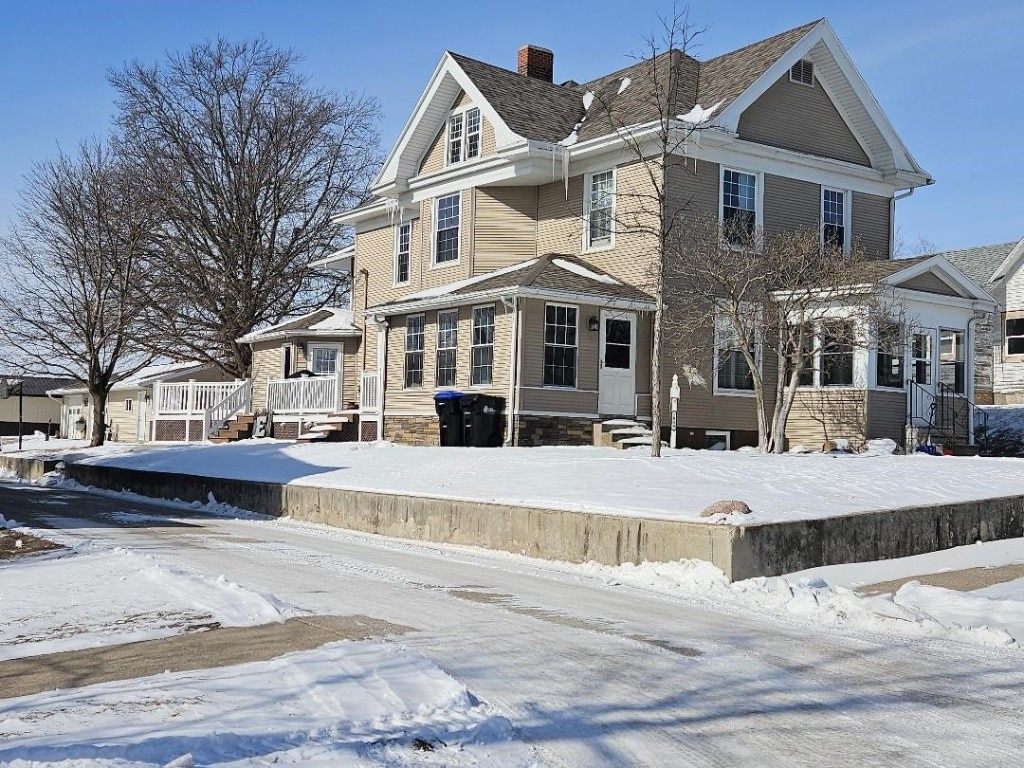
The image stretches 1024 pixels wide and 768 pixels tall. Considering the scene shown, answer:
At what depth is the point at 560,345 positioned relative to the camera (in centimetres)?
2391

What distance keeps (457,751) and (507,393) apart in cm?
1856

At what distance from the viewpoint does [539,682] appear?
259 inches

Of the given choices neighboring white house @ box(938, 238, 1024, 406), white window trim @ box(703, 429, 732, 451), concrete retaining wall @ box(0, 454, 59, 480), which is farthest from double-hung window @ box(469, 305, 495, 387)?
neighboring white house @ box(938, 238, 1024, 406)

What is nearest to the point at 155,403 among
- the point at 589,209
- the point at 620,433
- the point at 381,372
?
the point at 381,372

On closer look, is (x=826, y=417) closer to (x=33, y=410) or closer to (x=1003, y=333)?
(x=1003, y=333)

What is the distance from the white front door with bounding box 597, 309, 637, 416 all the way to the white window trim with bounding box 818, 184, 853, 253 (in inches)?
224

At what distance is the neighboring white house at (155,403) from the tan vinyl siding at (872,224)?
19.7 m

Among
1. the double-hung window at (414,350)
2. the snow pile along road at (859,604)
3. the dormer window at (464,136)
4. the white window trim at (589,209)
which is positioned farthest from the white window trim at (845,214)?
the snow pile along road at (859,604)

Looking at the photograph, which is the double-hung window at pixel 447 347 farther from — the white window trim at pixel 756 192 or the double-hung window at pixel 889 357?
the double-hung window at pixel 889 357

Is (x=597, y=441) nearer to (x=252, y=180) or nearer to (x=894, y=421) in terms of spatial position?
(x=894, y=421)

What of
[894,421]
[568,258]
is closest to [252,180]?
[568,258]

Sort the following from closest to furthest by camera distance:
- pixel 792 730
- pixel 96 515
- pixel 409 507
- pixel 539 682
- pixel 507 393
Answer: pixel 792 730 → pixel 539 682 → pixel 409 507 → pixel 96 515 → pixel 507 393

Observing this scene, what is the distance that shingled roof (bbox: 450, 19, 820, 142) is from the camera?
84.0 feet

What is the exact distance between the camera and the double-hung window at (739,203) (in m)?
24.6
